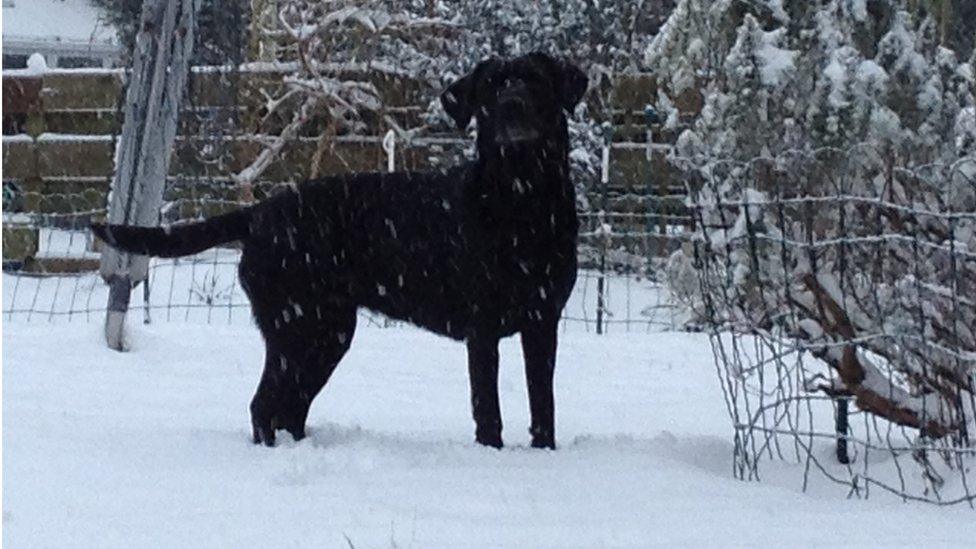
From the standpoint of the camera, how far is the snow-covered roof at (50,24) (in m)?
26.2

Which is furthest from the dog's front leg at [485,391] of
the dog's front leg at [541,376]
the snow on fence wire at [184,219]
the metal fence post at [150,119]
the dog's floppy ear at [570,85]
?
the snow on fence wire at [184,219]

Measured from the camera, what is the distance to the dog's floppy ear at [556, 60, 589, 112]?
437 centimetres

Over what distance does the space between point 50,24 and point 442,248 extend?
24459 millimetres

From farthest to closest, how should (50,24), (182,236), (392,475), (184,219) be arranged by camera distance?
(50,24) → (184,219) → (182,236) → (392,475)

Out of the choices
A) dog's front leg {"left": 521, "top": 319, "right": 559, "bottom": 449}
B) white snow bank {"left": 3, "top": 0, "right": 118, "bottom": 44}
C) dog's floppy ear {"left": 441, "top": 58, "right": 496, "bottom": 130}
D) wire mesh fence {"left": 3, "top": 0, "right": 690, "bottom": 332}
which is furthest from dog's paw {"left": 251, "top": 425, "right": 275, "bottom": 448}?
white snow bank {"left": 3, "top": 0, "right": 118, "bottom": 44}

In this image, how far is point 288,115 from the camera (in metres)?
14.2

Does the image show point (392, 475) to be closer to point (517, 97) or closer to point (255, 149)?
point (517, 97)

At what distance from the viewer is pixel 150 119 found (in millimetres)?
6867

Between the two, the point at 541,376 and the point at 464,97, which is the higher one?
the point at 464,97

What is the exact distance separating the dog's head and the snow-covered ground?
1017 mm

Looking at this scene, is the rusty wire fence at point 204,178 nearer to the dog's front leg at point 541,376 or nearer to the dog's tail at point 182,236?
the dog's tail at point 182,236

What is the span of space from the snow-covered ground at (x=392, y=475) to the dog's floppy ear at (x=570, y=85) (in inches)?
43.9

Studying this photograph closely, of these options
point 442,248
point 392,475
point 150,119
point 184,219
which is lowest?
point 184,219

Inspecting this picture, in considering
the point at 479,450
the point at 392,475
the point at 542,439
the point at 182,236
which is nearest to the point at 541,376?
the point at 542,439
